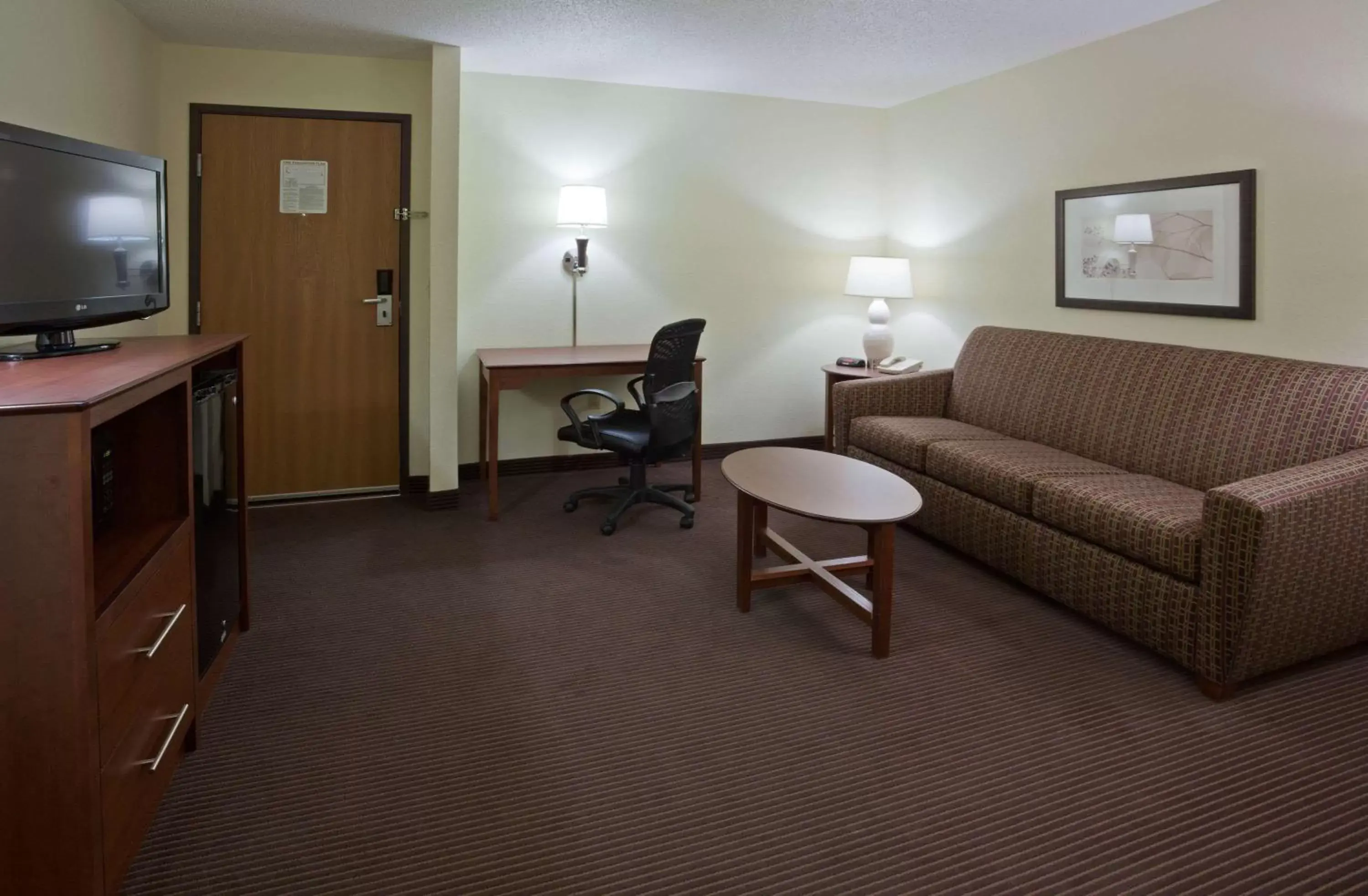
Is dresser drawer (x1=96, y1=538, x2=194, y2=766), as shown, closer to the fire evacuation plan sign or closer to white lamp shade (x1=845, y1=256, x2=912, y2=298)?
the fire evacuation plan sign

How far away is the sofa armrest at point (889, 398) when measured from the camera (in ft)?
13.6

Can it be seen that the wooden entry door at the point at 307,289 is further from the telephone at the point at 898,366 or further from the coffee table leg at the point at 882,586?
the coffee table leg at the point at 882,586

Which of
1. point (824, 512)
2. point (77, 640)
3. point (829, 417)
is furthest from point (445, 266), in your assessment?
point (77, 640)

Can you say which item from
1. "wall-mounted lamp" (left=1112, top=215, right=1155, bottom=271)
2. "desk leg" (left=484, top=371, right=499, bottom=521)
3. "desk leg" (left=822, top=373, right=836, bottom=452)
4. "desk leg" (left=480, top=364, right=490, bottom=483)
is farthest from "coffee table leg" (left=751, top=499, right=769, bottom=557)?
"wall-mounted lamp" (left=1112, top=215, right=1155, bottom=271)

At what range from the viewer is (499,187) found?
14.2 ft

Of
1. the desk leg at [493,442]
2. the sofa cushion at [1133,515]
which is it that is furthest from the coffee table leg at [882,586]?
the desk leg at [493,442]

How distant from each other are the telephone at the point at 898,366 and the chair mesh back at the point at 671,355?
1.38m

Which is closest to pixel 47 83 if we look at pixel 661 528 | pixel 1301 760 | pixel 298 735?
pixel 298 735

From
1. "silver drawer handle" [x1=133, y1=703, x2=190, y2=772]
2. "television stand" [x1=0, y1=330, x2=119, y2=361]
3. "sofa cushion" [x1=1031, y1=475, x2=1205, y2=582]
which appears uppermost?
"television stand" [x1=0, y1=330, x2=119, y2=361]

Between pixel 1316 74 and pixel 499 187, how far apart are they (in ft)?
11.5

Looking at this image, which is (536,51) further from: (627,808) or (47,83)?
(627,808)

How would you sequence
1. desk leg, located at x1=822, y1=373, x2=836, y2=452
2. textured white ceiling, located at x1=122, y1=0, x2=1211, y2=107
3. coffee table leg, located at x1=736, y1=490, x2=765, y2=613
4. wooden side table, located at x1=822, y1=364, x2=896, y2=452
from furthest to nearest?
desk leg, located at x1=822, y1=373, x2=836, y2=452 → wooden side table, located at x1=822, y1=364, x2=896, y2=452 → textured white ceiling, located at x1=122, y1=0, x2=1211, y2=107 → coffee table leg, located at x1=736, y1=490, x2=765, y2=613

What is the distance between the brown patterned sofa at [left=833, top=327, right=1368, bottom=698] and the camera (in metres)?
2.23

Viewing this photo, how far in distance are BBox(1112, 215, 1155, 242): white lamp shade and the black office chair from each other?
1.86 m
